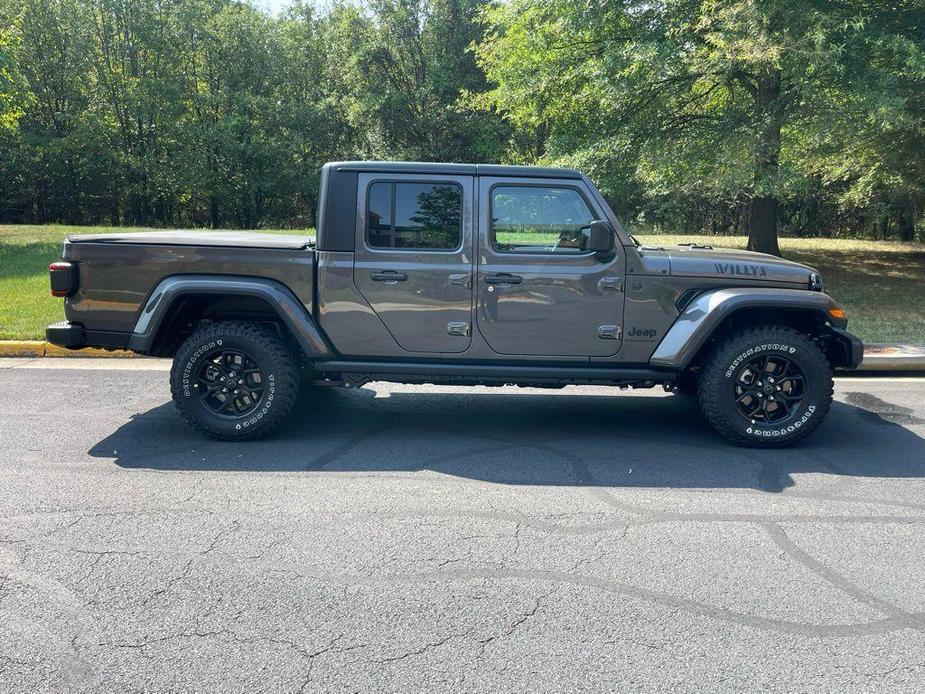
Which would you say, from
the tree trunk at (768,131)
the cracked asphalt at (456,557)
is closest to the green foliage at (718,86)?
the tree trunk at (768,131)

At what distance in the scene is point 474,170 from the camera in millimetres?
5379

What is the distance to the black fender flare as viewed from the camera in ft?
17.1

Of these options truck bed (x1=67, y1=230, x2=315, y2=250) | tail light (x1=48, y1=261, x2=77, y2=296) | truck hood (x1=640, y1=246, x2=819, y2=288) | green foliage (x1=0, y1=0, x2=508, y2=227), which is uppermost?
green foliage (x1=0, y1=0, x2=508, y2=227)

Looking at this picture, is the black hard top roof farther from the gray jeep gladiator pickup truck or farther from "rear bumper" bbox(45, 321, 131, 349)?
"rear bumper" bbox(45, 321, 131, 349)

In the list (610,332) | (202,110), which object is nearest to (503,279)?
(610,332)

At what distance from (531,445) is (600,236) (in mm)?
1527

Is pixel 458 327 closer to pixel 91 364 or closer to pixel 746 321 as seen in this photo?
pixel 746 321

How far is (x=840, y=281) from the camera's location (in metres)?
14.4

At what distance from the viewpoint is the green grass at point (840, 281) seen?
31.3 feet

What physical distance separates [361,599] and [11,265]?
1331cm

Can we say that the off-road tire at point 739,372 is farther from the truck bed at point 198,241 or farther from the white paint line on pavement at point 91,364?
the white paint line on pavement at point 91,364

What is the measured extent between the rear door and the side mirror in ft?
2.71

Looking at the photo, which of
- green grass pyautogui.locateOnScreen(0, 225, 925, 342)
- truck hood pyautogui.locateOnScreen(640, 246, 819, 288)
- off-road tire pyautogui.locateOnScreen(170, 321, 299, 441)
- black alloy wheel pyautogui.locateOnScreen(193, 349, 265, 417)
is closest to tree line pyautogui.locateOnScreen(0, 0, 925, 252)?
green grass pyautogui.locateOnScreen(0, 225, 925, 342)

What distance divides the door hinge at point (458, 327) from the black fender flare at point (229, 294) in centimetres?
87
